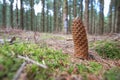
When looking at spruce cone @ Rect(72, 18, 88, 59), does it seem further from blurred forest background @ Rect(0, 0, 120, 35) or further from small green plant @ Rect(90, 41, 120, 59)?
blurred forest background @ Rect(0, 0, 120, 35)

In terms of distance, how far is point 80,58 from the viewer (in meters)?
4.21

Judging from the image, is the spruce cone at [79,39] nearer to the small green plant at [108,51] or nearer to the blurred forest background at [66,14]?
the small green plant at [108,51]

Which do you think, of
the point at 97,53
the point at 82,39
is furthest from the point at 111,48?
the point at 82,39

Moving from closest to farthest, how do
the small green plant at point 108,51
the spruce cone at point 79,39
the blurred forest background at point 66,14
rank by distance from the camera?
1. the spruce cone at point 79,39
2. the small green plant at point 108,51
3. the blurred forest background at point 66,14

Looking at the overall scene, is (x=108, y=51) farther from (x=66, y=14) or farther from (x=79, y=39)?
(x=66, y=14)

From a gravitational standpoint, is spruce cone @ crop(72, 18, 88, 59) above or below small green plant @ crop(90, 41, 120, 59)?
above

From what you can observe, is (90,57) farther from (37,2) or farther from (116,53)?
(37,2)

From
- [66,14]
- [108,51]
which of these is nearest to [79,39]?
[108,51]

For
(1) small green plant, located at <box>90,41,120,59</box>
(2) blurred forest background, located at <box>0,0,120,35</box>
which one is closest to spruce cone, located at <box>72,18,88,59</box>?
(1) small green plant, located at <box>90,41,120,59</box>

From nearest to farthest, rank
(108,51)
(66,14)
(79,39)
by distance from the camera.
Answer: (79,39) → (108,51) → (66,14)

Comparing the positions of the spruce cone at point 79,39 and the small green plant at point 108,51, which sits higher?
the spruce cone at point 79,39

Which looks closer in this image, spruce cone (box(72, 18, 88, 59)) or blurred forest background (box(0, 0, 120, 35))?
spruce cone (box(72, 18, 88, 59))

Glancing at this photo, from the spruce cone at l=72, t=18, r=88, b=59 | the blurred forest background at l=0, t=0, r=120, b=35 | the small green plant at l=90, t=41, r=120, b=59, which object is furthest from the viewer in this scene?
the blurred forest background at l=0, t=0, r=120, b=35

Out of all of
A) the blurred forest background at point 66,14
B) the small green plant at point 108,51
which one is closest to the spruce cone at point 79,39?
the small green plant at point 108,51
